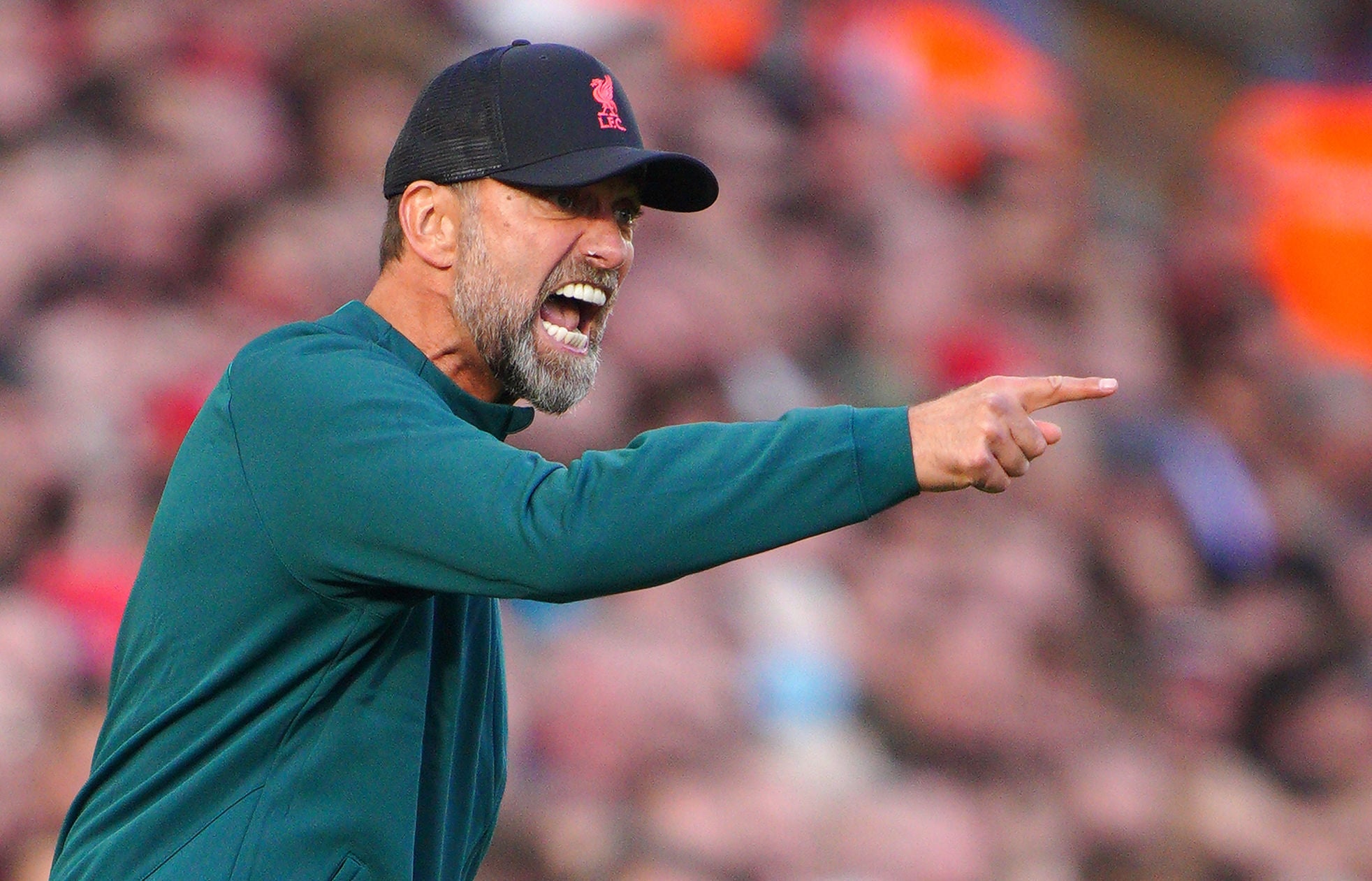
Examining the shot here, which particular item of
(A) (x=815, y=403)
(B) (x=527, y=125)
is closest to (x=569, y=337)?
(B) (x=527, y=125)

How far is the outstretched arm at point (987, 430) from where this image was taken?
1.52 m

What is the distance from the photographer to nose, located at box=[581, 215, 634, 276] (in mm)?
1975

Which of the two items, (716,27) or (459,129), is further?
(716,27)

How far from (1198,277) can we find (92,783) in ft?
21.6

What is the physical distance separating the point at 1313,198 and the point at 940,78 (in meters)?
2.83

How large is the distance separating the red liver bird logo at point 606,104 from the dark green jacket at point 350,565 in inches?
13.8

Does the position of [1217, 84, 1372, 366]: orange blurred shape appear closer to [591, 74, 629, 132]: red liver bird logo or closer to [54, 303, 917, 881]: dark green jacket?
[591, 74, 629, 132]: red liver bird logo

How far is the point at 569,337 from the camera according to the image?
2.01m

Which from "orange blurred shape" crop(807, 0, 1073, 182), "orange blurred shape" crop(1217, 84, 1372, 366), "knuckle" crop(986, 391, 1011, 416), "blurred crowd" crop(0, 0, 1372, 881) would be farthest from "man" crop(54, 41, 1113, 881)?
"orange blurred shape" crop(1217, 84, 1372, 366)

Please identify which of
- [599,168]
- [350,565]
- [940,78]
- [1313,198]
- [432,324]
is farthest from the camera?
[1313,198]

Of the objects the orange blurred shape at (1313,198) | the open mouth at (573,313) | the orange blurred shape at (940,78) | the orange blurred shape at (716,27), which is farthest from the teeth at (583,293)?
the orange blurred shape at (1313,198)

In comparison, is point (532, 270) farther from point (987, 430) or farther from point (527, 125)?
point (987, 430)

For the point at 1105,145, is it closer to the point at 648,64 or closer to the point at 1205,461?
the point at 1205,461

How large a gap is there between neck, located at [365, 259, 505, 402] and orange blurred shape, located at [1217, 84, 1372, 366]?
6.66m
